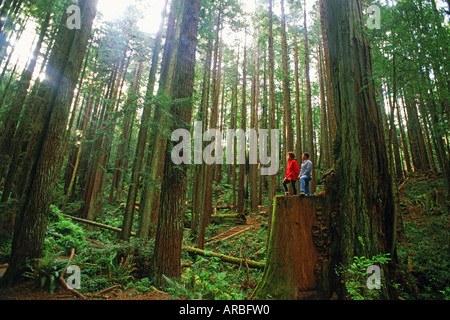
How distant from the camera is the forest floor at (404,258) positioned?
3.85m

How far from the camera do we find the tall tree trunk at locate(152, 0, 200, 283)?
4914 millimetres

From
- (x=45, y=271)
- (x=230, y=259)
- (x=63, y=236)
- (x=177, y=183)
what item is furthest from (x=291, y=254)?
(x=63, y=236)

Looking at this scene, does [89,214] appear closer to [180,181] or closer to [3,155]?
[3,155]

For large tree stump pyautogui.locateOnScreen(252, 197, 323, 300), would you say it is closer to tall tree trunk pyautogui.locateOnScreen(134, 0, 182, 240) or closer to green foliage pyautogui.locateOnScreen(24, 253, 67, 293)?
green foliage pyautogui.locateOnScreen(24, 253, 67, 293)

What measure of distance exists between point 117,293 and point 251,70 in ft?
71.1

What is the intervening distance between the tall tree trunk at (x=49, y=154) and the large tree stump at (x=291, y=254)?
489 centimetres

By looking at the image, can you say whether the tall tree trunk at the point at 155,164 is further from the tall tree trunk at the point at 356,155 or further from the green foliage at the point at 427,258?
the green foliage at the point at 427,258

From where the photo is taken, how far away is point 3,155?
8.62m

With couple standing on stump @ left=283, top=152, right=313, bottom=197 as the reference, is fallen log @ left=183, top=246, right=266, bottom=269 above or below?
below

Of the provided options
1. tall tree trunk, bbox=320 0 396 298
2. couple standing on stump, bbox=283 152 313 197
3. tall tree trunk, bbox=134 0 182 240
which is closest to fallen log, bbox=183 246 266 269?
tall tree trunk, bbox=134 0 182 240

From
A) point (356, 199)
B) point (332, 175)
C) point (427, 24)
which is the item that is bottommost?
point (356, 199)

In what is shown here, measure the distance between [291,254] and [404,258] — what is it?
415 cm

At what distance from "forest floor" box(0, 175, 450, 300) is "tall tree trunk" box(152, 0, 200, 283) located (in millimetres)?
597

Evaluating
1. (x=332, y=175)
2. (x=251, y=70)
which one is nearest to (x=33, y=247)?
(x=332, y=175)
